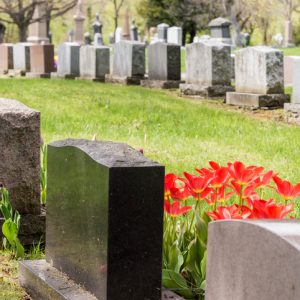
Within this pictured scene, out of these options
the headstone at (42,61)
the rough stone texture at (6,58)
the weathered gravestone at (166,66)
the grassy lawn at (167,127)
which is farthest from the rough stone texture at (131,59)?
the rough stone texture at (6,58)

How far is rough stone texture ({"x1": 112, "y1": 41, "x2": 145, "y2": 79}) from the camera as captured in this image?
752 inches

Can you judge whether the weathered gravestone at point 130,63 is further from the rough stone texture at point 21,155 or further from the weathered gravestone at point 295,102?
the rough stone texture at point 21,155

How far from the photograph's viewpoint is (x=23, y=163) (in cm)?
527

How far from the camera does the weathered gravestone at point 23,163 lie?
16.8 feet

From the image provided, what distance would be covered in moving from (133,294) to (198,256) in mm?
430

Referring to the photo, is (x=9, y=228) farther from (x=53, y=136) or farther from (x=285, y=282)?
(x=53, y=136)

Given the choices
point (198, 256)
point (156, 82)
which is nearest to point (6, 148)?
point (198, 256)

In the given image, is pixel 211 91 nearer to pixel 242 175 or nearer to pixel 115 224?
pixel 242 175

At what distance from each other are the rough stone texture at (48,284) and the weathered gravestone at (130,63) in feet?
48.8

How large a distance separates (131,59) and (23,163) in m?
14.0

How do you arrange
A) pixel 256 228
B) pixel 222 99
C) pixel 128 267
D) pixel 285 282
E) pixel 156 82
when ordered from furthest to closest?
pixel 156 82
pixel 222 99
pixel 128 267
pixel 256 228
pixel 285 282

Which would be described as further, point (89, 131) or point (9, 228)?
point (89, 131)

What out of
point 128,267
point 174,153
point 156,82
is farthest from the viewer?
point 156,82

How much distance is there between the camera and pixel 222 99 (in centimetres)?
1554
